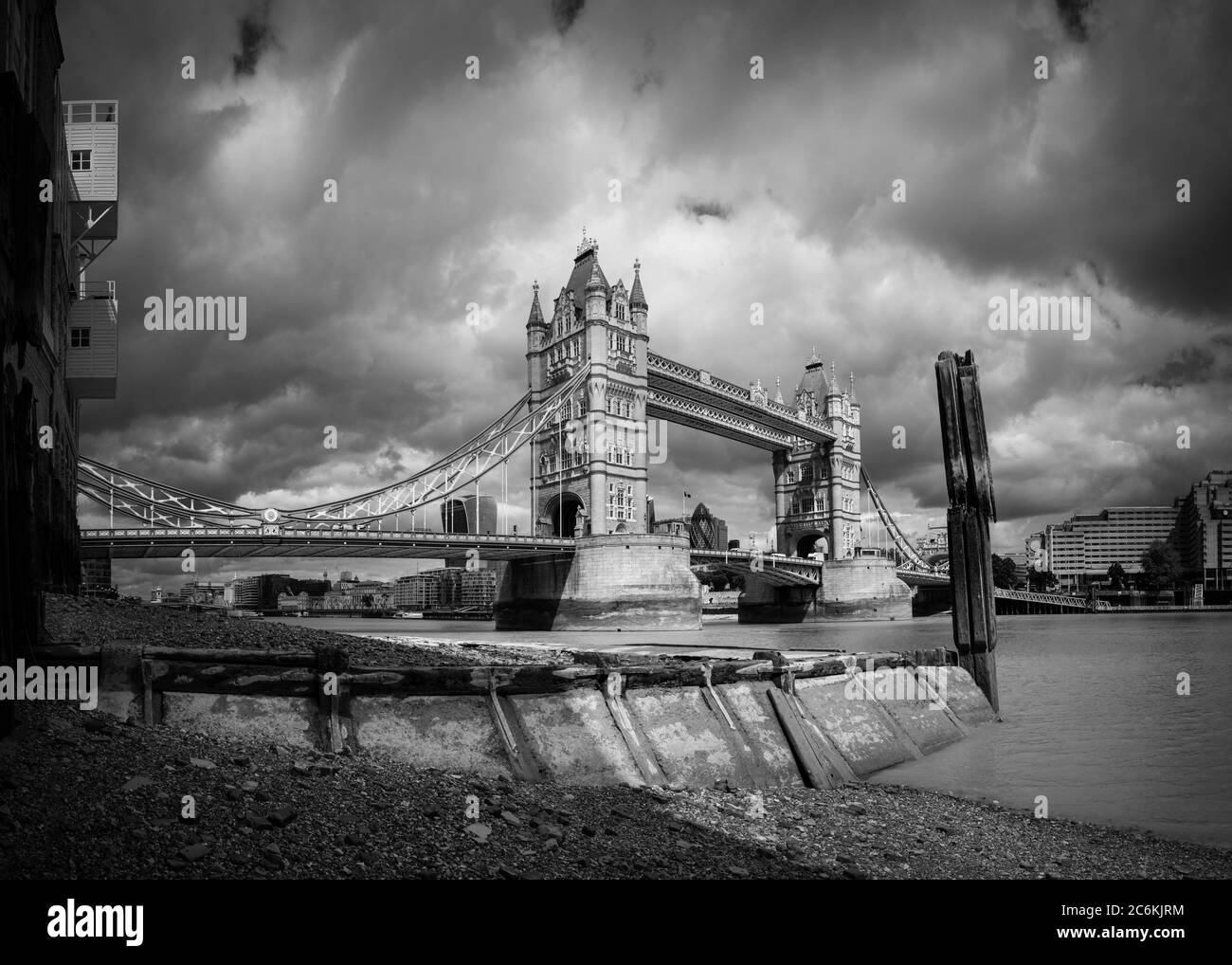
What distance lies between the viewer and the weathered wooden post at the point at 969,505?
16.1 metres

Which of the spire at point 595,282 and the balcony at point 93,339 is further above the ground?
the spire at point 595,282

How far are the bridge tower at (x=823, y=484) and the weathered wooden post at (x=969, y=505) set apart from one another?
274ft

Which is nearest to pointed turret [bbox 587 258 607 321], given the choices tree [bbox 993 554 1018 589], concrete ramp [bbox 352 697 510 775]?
concrete ramp [bbox 352 697 510 775]

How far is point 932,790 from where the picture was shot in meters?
10.2

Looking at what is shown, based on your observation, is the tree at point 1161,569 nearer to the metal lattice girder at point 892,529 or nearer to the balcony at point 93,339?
the metal lattice girder at point 892,529

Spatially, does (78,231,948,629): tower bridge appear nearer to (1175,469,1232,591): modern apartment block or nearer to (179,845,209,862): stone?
(179,845,209,862): stone

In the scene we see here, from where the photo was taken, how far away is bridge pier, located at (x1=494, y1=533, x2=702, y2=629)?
179 feet

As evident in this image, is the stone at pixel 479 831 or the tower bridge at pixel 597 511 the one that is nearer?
the stone at pixel 479 831

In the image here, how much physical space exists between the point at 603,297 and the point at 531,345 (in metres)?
8.69

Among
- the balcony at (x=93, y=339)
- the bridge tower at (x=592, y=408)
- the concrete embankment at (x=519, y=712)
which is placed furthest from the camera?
the bridge tower at (x=592, y=408)

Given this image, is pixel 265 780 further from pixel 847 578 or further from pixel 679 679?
pixel 847 578

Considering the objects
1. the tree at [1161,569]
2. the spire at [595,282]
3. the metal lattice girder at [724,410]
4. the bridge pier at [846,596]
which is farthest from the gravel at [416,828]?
the tree at [1161,569]

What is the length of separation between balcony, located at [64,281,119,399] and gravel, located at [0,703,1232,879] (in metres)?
23.8
